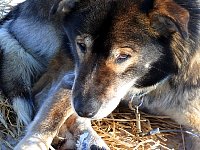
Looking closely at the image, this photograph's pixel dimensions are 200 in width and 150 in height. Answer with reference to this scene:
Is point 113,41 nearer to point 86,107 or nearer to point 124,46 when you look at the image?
point 124,46

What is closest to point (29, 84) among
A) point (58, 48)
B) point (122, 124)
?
point (58, 48)

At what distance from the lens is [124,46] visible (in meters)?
2.83

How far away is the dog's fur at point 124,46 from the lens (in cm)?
281

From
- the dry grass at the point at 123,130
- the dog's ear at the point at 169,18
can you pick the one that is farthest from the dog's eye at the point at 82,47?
the dry grass at the point at 123,130

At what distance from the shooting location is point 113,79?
2865mm

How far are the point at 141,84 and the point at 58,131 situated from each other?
0.63m

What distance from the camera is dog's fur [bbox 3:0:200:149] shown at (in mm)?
2812

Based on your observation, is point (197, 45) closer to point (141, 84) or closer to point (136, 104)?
point (141, 84)

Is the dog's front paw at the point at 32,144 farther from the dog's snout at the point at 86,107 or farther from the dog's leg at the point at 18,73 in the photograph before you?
the dog's snout at the point at 86,107

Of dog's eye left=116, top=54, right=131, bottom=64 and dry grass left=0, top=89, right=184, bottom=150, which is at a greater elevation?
dog's eye left=116, top=54, right=131, bottom=64

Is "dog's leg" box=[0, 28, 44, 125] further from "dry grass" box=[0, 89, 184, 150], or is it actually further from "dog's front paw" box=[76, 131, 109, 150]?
"dog's front paw" box=[76, 131, 109, 150]

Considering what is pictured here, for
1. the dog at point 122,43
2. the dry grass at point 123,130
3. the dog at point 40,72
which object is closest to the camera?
the dog at point 122,43

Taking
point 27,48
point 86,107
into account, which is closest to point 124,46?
point 86,107

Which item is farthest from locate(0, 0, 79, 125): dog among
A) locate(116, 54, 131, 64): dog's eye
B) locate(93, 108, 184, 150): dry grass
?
locate(116, 54, 131, 64): dog's eye
